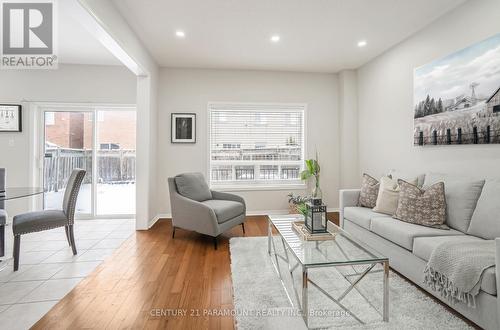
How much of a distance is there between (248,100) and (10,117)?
13.1 ft

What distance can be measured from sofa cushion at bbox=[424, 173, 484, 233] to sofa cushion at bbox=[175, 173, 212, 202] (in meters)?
2.84

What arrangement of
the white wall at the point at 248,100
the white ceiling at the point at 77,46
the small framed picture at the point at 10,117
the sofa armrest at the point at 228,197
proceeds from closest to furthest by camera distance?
the white ceiling at the point at 77,46, the sofa armrest at the point at 228,197, the small framed picture at the point at 10,117, the white wall at the point at 248,100

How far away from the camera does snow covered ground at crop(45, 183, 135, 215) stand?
173 inches

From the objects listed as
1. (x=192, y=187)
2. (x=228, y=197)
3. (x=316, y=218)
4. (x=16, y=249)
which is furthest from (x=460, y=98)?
(x=16, y=249)

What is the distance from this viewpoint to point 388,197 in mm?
2814

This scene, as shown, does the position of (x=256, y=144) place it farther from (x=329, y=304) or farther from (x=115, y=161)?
(x=329, y=304)

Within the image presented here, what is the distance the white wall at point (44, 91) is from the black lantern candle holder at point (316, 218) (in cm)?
370

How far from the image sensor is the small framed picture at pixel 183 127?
174 inches

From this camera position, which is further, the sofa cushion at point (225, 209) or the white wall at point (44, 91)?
the white wall at point (44, 91)

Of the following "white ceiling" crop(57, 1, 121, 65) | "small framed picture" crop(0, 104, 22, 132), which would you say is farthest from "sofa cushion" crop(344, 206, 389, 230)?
"small framed picture" crop(0, 104, 22, 132)

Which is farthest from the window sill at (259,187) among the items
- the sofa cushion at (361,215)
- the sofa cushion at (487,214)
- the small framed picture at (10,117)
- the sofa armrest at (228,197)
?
the small framed picture at (10,117)

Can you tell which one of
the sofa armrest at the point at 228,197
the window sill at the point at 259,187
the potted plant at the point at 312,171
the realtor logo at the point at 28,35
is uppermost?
the realtor logo at the point at 28,35

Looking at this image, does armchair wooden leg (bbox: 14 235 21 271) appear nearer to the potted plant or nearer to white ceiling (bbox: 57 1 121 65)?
white ceiling (bbox: 57 1 121 65)

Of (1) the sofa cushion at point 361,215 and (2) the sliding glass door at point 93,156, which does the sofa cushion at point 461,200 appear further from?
(2) the sliding glass door at point 93,156
